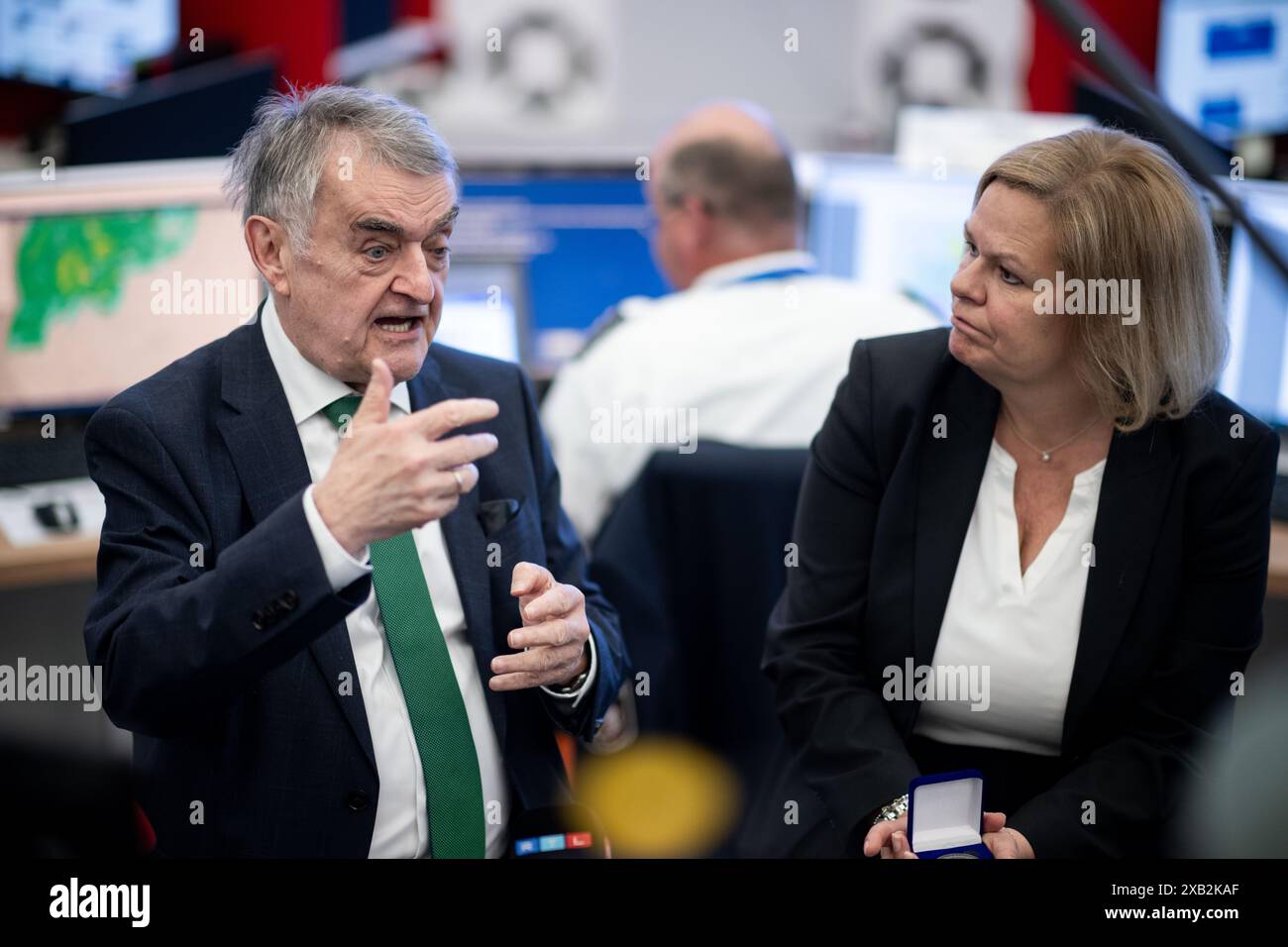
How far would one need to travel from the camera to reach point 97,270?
2.58 meters

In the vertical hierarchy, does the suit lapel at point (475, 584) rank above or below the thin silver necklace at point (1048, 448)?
below

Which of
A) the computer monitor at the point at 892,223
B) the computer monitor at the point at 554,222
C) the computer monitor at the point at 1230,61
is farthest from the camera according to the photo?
the computer monitor at the point at 1230,61

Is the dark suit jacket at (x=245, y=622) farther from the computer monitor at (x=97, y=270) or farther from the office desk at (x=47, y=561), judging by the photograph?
the computer monitor at (x=97, y=270)

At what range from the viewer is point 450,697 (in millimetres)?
1417

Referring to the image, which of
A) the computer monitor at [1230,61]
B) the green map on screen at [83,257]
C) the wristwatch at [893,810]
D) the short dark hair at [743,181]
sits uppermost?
the computer monitor at [1230,61]

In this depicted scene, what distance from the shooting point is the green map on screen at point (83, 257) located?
2.55m

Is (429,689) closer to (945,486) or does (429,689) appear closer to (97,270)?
(945,486)

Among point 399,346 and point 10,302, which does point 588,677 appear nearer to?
point 399,346

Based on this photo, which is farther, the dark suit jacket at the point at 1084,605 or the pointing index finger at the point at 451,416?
the dark suit jacket at the point at 1084,605

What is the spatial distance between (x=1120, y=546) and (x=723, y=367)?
3.14 ft

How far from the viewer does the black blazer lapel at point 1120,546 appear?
1.49 meters

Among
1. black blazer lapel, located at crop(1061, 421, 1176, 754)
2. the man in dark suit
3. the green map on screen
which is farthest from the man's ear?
the green map on screen

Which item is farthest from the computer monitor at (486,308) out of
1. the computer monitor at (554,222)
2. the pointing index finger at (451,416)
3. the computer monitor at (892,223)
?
the pointing index finger at (451,416)

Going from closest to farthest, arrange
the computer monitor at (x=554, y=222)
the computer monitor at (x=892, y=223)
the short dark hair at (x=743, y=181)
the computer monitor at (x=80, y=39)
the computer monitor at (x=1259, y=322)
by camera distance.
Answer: the computer monitor at (x=1259, y=322) → the short dark hair at (x=743, y=181) → the computer monitor at (x=892, y=223) → the computer monitor at (x=554, y=222) → the computer monitor at (x=80, y=39)
